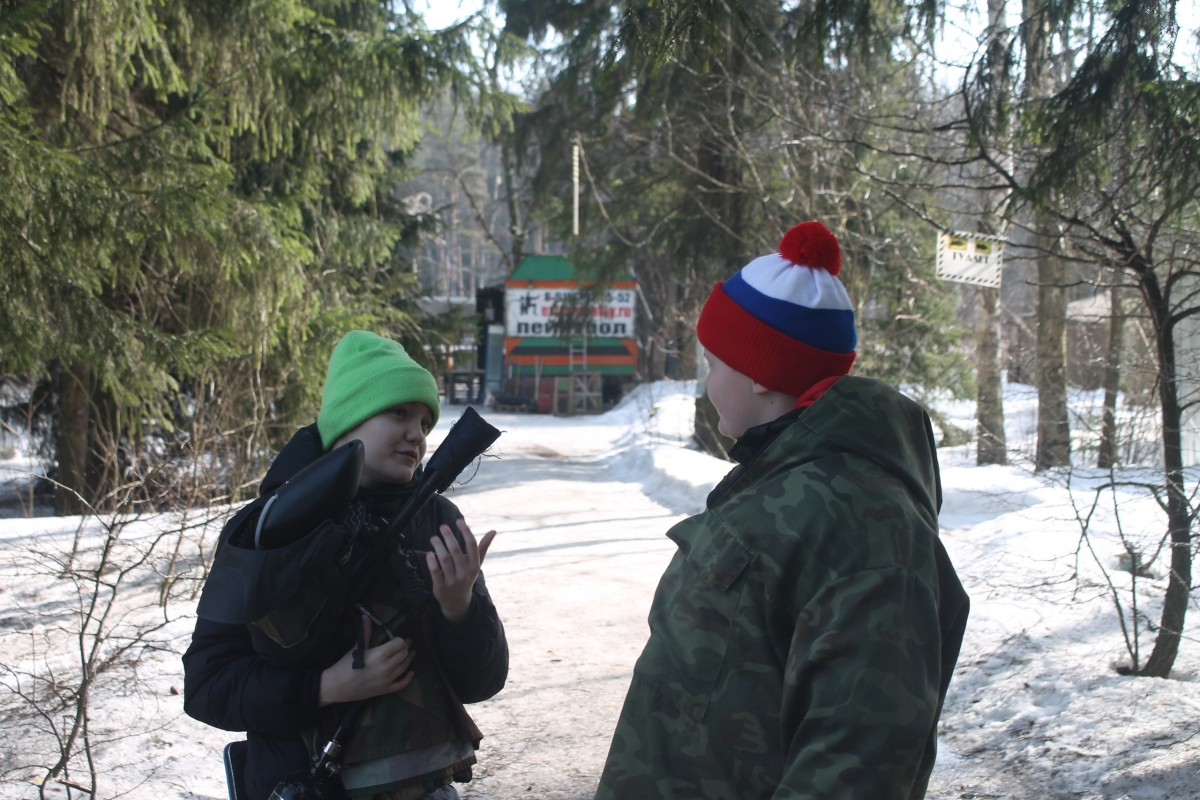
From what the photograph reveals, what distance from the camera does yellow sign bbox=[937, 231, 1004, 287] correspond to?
21.8 feet

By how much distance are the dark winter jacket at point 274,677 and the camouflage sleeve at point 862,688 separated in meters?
0.78

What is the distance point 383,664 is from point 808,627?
86 centimetres

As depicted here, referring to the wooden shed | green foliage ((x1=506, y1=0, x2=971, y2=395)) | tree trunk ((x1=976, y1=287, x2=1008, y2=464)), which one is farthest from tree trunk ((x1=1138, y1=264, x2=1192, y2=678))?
the wooden shed

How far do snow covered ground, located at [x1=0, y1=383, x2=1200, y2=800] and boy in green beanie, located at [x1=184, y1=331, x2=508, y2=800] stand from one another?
142 cm

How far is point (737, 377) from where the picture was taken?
1.69 metres

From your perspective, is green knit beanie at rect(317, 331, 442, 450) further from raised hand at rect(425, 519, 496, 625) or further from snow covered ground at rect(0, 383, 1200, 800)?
snow covered ground at rect(0, 383, 1200, 800)

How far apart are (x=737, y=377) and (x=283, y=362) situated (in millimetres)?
8002

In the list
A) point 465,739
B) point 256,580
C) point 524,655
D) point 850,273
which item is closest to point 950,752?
point 524,655

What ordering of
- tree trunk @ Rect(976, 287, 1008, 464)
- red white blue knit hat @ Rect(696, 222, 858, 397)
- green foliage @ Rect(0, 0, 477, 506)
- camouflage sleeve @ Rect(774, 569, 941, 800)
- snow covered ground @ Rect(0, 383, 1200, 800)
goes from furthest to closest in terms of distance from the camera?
tree trunk @ Rect(976, 287, 1008, 464)
green foliage @ Rect(0, 0, 477, 506)
snow covered ground @ Rect(0, 383, 1200, 800)
red white blue knit hat @ Rect(696, 222, 858, 397)
camouflage sleeve @ Rect(774, 569, 941, 800)

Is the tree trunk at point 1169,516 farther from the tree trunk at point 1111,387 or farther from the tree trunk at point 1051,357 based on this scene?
the tree trunk at point 1051,357

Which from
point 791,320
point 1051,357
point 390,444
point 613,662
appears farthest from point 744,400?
point 1051,357

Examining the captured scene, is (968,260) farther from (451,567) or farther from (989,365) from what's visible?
(451,567)

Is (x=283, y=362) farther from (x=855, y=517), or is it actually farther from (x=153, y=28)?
(x=855, y=517)

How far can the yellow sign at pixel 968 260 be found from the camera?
6.65 meters
